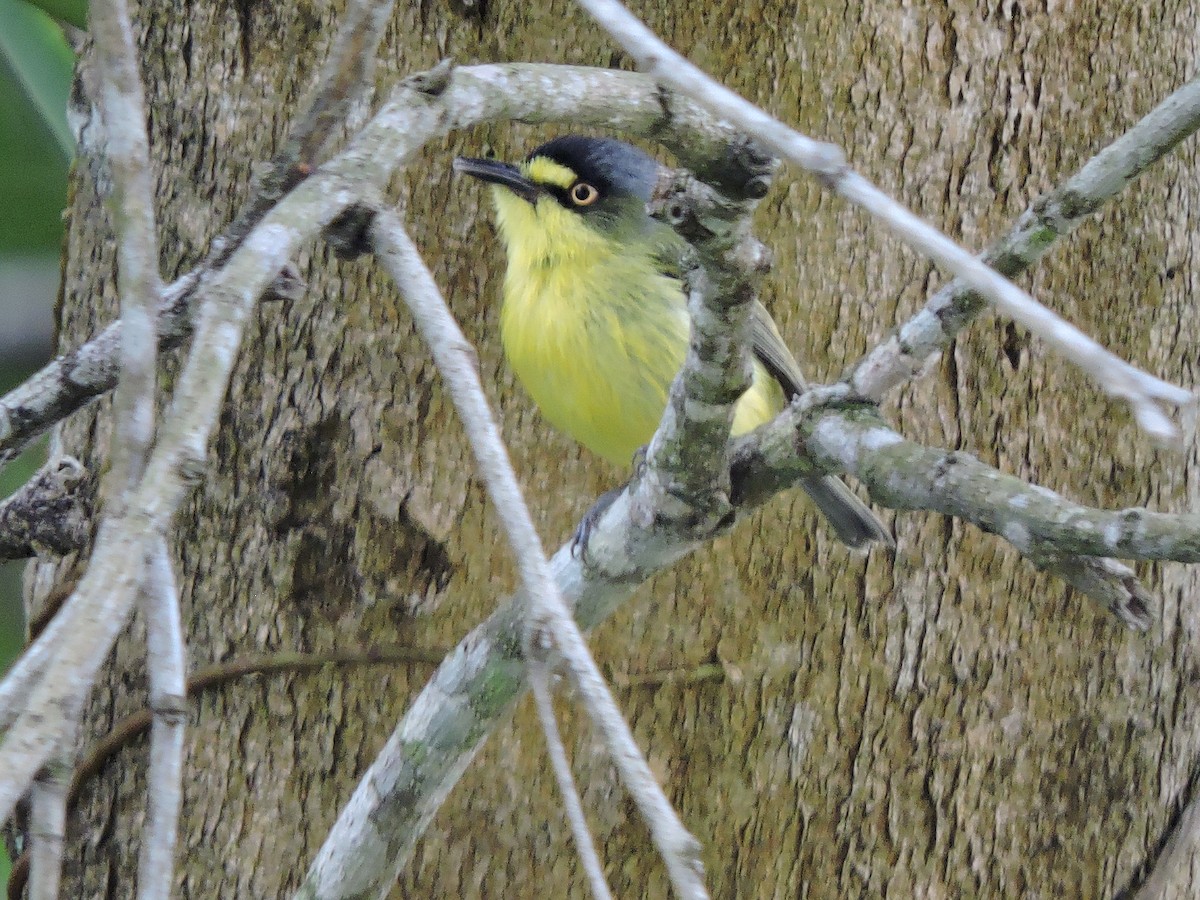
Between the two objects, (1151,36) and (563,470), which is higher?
(1151,36)

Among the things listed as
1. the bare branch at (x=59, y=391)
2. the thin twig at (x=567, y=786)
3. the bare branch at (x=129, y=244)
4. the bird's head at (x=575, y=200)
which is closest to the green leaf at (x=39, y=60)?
the bird's head at (x=575, y=200)

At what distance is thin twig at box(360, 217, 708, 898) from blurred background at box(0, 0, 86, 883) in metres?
2.07

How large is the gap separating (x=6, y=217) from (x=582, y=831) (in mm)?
3491

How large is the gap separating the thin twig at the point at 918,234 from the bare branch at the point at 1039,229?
2.32ft

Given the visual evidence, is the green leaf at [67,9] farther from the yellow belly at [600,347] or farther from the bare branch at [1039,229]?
the bare branch at [1039,229]

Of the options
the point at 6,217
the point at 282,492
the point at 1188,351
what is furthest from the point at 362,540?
the point at 6,217

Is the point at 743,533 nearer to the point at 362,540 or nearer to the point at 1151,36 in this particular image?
the point at 362,540

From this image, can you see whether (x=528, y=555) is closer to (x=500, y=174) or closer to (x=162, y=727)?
(x=162, y=727)

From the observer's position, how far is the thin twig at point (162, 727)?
3.18ft

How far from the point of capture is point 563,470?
8.64 ft

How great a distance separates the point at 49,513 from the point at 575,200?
1.20m

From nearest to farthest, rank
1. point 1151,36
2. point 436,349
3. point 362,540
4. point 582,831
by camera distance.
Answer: point 582,831 < point 436,349 < point 362,540 < point 1151,36

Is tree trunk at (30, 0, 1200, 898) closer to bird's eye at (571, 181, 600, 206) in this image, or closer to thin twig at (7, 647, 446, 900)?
thin twig at (7, 647, 446, 900)

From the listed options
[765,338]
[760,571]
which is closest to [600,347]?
[765,338]
